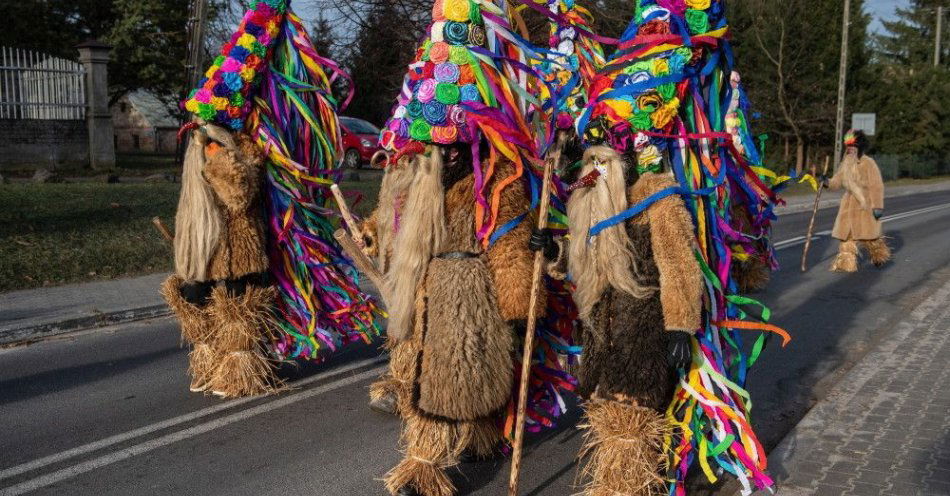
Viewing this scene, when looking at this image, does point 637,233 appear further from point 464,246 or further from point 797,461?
point 797,461

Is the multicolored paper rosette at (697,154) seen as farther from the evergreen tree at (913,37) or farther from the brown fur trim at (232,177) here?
the evergreen tree at (913,37)

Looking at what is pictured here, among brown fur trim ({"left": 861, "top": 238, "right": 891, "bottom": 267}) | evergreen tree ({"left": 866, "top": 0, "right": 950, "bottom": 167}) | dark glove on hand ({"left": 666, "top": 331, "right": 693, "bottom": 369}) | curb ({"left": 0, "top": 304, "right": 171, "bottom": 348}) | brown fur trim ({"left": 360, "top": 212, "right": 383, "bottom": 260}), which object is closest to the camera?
dark glove on hand ({"left": 666, "top": 331, "right": 693, "bottom": 369})

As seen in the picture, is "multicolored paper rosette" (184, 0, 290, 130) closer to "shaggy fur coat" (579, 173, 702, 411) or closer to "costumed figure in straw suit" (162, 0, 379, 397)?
"costumed figure in straw suit" (162, 0, 379, 397)

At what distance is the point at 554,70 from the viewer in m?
6.30

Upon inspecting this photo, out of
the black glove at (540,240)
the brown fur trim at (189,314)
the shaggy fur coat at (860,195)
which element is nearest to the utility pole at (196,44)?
the brown fur trim at (189,314)

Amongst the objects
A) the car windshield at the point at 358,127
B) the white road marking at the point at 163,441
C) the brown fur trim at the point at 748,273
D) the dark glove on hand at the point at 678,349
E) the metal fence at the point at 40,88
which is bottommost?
the white road marking at the point at 163,441

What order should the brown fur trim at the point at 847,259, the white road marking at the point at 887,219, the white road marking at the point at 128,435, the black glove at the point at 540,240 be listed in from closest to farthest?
the black glove at the point at 540,240 → the white road marking at the point at 128,435 → the brown fur trim at the point at 847,259 → the white road marking at the point at 887,219

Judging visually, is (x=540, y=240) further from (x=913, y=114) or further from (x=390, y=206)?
(x=913, y=114)

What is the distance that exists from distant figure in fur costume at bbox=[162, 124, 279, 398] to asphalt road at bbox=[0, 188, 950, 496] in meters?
0.25

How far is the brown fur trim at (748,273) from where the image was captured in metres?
4.87

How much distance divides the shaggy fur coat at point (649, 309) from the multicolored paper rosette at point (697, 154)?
0.34 ft

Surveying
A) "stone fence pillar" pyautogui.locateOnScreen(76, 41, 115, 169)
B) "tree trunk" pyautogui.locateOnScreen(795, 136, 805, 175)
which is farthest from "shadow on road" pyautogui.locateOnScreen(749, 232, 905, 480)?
"tree trunk" pyautogui.locateOnScreen(795, 136, 805, 175)

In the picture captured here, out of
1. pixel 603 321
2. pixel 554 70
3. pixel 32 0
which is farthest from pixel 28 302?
pixel 32 0

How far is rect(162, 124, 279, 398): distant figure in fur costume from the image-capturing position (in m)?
5.59
